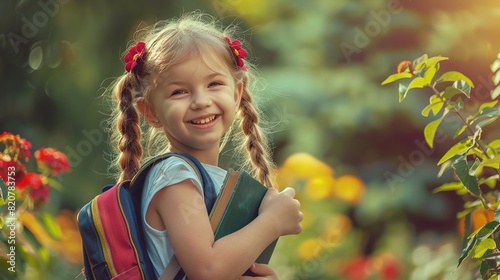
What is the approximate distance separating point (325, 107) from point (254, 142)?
2950 millimetres

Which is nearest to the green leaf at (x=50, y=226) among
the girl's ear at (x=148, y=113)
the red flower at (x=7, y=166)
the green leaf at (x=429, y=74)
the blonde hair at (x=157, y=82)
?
the red flower at (x=7, y=166)

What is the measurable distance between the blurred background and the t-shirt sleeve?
9.05 ft

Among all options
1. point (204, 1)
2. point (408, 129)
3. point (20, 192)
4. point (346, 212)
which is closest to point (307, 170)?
point (346, 212)

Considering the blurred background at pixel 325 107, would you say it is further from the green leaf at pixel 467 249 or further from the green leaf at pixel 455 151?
the green leaf at pixel 467 249

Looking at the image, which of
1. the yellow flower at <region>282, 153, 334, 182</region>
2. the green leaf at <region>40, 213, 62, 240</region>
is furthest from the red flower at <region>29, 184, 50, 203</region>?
the yellow flower at <region>282, 153, 334, 182</region>

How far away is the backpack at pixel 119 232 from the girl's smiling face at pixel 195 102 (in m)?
0.08

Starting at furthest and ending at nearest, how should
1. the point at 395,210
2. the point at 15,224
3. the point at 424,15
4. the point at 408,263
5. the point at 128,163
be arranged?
the point at 424,15
the point at 395,210
the point at 408,263
the point at 15,224
the point at 128,163

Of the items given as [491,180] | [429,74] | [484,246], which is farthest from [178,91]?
[491,180]

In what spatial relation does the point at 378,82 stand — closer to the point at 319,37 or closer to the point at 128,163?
the point at 319,37

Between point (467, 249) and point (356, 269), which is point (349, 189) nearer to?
point (356, 269)

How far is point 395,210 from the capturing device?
16.0 ft

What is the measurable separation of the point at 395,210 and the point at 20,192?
7.60 ft

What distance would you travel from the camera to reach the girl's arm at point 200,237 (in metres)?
1.80

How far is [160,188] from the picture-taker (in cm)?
183
